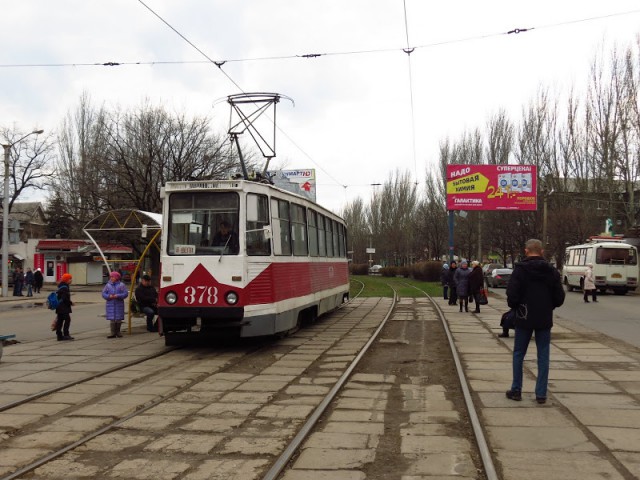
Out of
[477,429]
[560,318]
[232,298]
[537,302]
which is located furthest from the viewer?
[560,318]

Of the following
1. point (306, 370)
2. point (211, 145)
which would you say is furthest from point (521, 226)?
point (306, 370)

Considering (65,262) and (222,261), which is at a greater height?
(65,262)

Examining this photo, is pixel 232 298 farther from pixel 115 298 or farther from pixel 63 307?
pixel 63 307

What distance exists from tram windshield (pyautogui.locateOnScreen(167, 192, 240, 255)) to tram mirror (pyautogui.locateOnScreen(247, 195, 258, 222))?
0.67ft

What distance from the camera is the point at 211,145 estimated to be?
32469mm

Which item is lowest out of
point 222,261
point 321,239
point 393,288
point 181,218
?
point 393,288

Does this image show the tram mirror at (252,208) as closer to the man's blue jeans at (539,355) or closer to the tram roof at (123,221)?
the tram roof at (123,221)

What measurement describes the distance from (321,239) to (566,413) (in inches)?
369

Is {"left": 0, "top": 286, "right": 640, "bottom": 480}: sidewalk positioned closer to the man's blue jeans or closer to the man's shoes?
the man's shoes

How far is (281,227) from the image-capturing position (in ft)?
37.8

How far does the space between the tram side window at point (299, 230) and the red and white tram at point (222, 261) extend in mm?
732

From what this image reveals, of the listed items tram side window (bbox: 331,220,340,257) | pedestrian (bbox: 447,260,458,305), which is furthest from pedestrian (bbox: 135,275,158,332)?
pedestrian (bbox: 447,260,458,305)

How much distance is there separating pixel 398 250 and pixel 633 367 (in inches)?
2247

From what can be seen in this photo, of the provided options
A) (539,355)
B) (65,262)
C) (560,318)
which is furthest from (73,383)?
(65,262)
